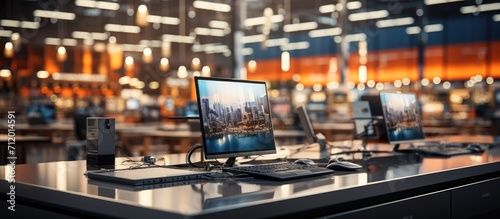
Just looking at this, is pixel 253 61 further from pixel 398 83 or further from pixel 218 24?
pixel 398 83

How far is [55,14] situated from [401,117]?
11.0 metres

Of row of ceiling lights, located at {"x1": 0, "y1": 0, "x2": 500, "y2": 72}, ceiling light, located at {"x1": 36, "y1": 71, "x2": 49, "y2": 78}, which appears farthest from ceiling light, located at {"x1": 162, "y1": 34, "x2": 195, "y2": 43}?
ceiling light, located at {"x1": 36, "y1": 71, "x2": 49, "y2": 78}

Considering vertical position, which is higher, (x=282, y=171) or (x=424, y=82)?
(x=424, y=82)

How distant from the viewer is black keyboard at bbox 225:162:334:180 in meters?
2.09

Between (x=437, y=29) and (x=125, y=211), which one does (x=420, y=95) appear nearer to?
(x=437, y=29)

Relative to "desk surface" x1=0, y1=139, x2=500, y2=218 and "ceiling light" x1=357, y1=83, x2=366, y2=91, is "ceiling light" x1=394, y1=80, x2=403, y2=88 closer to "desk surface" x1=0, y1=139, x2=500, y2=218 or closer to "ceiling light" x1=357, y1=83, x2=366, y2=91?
"ceiling light" x1=357, y1=83, x2=366, y2=91

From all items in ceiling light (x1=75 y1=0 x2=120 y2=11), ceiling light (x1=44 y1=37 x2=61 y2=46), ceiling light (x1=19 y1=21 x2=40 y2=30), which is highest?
Answer: ceiling light (x1=75 y1=0 x2=120 y2=11)

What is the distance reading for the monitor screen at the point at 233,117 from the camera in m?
2.37

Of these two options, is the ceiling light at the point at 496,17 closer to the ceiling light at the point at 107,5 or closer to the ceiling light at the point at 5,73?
the ceiling light at the point at 107,5

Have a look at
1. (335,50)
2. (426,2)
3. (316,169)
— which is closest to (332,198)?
(316,169)

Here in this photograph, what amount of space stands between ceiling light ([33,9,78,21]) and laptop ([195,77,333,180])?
10828mm

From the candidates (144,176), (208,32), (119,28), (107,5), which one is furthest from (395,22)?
(144,176)

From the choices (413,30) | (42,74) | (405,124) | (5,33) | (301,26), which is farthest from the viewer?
(301,26)

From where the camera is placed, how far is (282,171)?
2197 mm
